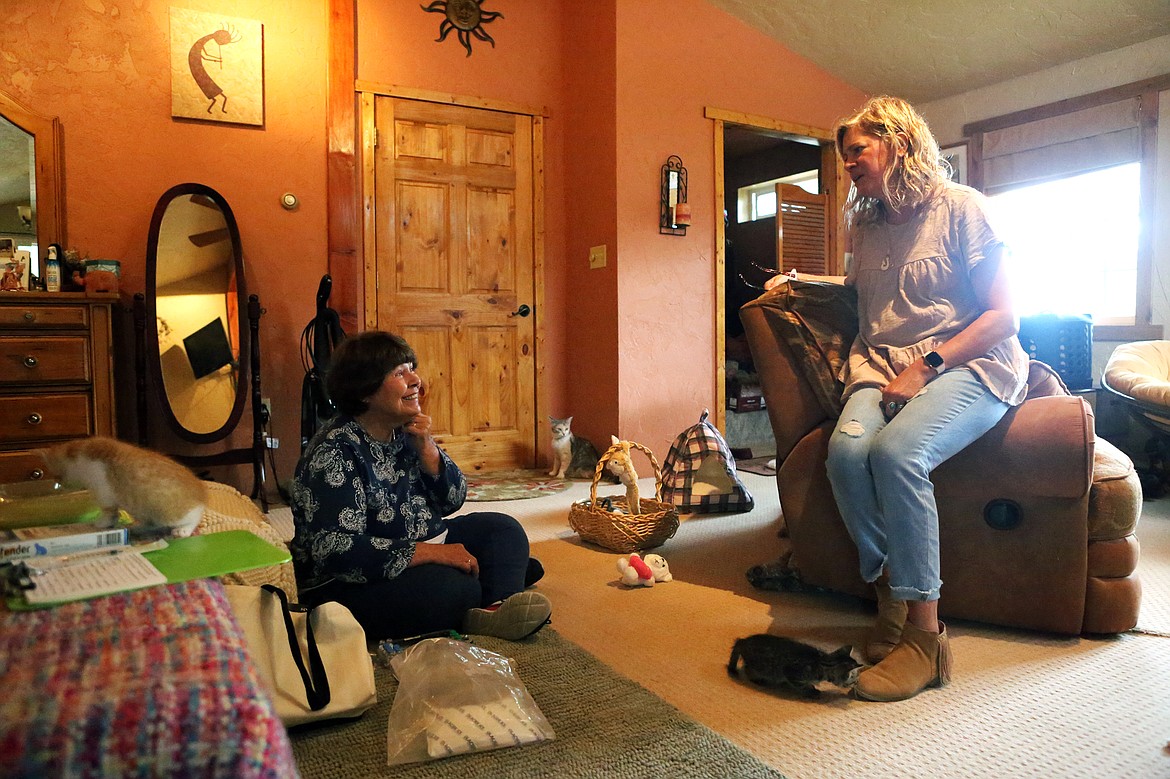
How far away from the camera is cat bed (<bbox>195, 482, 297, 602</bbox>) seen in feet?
4.76

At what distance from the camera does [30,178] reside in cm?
335

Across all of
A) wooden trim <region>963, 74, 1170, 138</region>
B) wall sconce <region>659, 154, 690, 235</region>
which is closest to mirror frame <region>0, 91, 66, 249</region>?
wall sconce <region>659, 154, 690, 235</region>

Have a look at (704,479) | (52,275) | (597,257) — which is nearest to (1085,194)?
(597,257)

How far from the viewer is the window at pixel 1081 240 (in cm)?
441

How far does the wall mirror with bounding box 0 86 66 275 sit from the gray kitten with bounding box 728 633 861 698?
11.1 ft

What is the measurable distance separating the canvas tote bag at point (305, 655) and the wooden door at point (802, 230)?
4.50 m

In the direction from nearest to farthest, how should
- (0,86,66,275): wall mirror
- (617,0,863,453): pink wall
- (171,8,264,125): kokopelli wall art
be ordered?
(0,86,66,275): wall mirror
(171,8,264,125): kokopelli wall art
(617,0,863,453): pink wall

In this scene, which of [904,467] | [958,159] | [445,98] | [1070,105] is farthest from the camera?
[958,159]

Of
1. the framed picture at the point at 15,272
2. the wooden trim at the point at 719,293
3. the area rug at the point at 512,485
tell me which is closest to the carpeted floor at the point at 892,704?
the area rug at the point at 512,485

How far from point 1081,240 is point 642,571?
13.0ft

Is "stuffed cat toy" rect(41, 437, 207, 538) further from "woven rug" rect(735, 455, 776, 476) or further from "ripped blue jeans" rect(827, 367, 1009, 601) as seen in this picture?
"woven rug" rect(735, 455, 776, 476)

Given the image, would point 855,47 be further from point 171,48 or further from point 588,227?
point 171,48

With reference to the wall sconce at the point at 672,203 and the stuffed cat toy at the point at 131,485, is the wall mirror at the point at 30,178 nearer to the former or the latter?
the wall sconce at the point at 672,203

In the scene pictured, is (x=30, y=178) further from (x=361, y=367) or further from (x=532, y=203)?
(x=361, y=367)
